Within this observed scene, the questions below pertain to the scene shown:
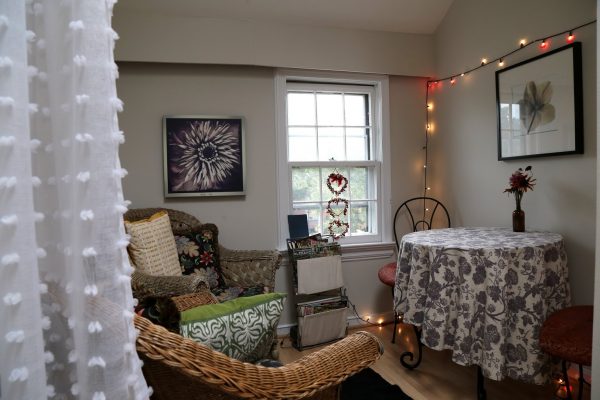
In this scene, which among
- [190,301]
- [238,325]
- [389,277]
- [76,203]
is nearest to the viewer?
[76,203]

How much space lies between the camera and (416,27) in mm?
3414

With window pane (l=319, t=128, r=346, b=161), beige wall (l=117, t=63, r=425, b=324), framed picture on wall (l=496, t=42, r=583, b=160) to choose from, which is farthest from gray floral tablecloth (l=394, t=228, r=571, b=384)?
window pane (l=319, t=128, r=346, b=161)

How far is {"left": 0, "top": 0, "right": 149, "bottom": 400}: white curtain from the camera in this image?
52 cm

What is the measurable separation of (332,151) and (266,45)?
3.65 ft

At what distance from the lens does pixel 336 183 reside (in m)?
3.39

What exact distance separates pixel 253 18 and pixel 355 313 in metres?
2.77

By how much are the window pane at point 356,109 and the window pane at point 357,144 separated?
0.08m

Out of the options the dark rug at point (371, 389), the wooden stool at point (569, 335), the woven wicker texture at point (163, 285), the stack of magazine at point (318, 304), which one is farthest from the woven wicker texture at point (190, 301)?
the stack of magazine at point (318, 304)

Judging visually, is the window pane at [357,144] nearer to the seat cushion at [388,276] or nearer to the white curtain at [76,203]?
the seat cushion at [388,276]

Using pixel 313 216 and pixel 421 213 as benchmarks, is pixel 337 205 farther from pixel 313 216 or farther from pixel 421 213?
pixel 421 213

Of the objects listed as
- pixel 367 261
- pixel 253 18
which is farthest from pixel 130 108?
pixel 367 261

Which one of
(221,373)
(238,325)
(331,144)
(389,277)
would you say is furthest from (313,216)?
(221,373)

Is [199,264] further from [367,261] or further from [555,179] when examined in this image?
[555,179]

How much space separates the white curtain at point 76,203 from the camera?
520 mm
